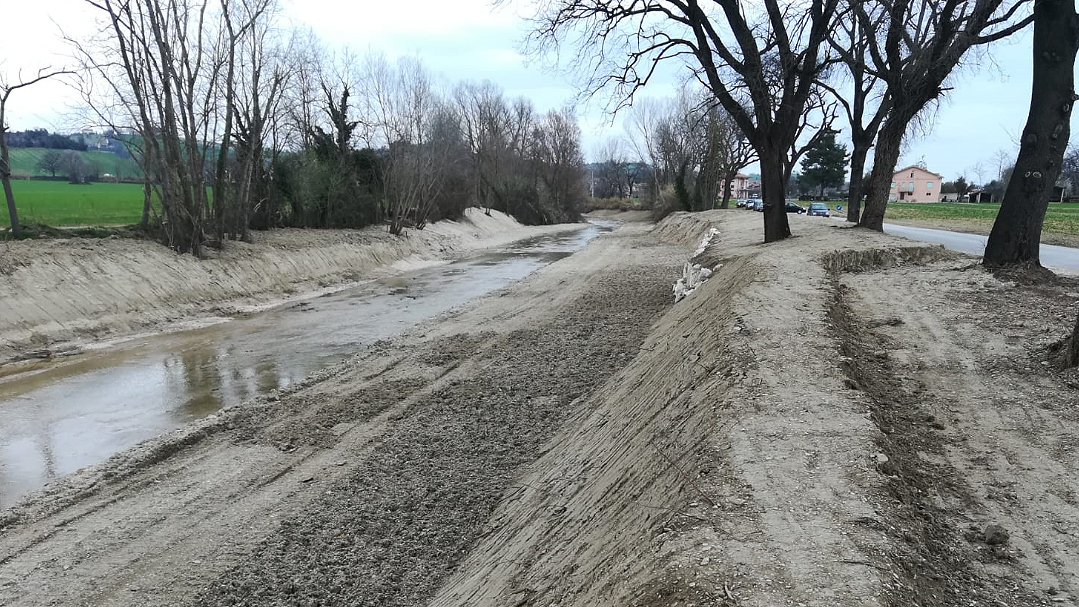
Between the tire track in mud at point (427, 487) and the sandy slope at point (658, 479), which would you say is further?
the tire track in mud at point (427, 487)

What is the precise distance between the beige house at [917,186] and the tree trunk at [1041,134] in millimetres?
115380

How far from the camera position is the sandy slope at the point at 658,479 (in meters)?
3.17

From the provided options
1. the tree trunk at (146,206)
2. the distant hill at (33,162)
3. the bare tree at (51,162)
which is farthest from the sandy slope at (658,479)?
the bare tree at (51,162)

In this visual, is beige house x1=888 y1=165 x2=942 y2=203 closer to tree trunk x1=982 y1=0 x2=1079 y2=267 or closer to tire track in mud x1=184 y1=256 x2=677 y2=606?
tree trunk x1=982 y1=0 x2=1079 y2=267

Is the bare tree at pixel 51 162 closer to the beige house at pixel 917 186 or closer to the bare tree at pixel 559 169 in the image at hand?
the bare tree at pixel 559 169

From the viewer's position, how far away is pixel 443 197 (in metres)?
41.9

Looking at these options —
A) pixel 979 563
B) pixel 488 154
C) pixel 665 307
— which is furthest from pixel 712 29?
pixel 488 154

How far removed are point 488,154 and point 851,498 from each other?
6015 centimetres

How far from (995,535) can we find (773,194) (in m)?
14.4

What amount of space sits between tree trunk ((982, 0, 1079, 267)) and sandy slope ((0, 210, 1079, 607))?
80 cm

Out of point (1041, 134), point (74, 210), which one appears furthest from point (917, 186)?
point (74, 210)

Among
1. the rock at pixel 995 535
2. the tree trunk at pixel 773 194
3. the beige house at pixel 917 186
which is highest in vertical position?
the beige house at pixel 917 186

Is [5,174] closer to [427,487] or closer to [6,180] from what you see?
[6,180]

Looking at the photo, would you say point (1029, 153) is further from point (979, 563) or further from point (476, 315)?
point (476, 315)
